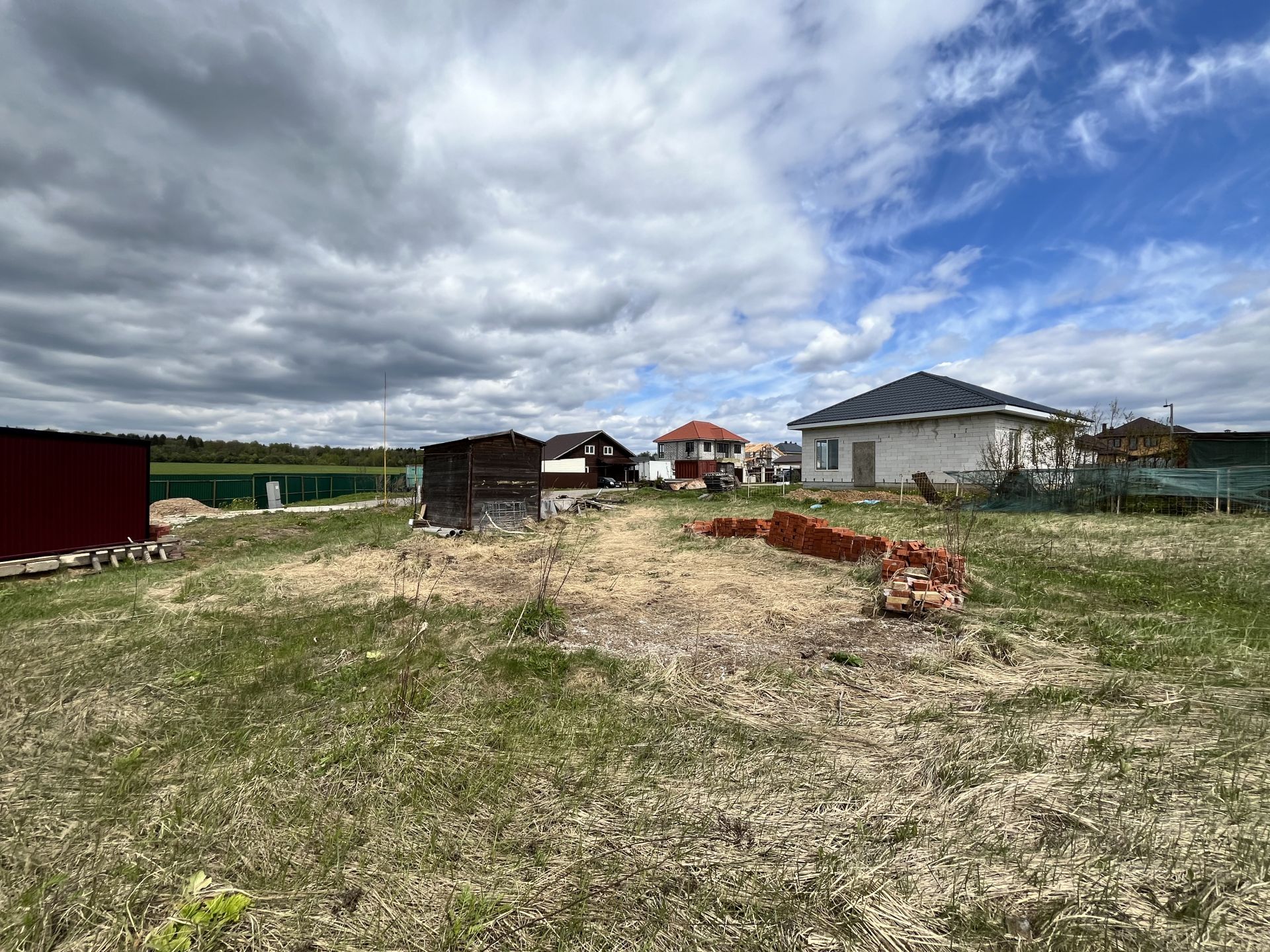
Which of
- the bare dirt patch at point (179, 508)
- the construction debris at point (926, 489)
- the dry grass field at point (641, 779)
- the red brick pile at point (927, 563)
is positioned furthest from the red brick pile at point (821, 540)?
the bare dirt patch at point (179, 508)

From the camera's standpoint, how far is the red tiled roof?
60.6 m

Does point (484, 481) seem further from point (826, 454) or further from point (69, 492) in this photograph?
point (826, 454)

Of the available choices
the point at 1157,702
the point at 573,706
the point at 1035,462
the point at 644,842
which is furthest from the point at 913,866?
→ the point at 1035,462

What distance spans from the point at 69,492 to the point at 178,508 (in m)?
17.4

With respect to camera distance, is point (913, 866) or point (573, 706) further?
point (573, 706)

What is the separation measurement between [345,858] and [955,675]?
469cm

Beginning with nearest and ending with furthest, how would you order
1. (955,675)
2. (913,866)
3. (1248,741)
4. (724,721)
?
(913,866)
(1248,741)
(724,721)
(955,675)

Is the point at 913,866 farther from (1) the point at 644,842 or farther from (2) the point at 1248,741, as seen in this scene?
(2) the point at 1248,741

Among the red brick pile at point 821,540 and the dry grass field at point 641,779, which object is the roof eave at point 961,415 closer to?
the red brick pile at point 821,540

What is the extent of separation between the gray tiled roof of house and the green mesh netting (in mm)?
4344

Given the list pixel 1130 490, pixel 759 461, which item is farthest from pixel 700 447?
pixel 1130 490

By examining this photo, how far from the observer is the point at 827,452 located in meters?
26.8

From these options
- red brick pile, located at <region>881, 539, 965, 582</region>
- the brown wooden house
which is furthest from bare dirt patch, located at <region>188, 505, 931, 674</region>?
the brown wooden house

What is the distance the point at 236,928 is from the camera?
2.04 metres
